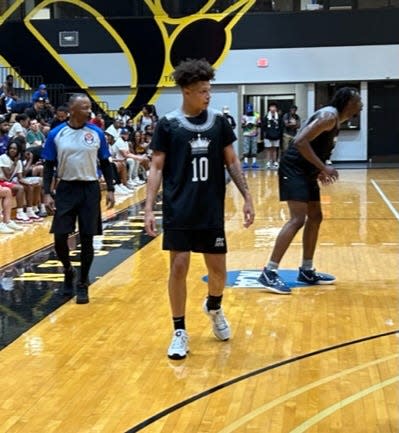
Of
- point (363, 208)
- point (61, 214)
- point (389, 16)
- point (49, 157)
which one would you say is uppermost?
point (389, 16)

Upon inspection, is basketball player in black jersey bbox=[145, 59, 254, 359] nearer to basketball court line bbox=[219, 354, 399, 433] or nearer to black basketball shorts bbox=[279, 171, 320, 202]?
basketball court line bbox=[219, 354, 399, 433]

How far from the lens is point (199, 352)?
460 centimetres

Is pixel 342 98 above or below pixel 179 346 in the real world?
above

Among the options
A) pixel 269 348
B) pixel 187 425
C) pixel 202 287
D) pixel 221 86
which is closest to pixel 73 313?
pixel 202 287

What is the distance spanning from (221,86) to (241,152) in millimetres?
2134

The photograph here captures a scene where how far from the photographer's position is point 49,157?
6.01 meters

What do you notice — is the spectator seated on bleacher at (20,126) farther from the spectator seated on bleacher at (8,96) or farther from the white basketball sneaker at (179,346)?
the white basketball sneaker at (179,346)

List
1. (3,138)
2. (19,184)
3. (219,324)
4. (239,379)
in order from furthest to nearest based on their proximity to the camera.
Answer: (3,138)
(19,184)
(219,324)
(239,379)

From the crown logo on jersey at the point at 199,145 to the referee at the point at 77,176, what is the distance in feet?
5.59

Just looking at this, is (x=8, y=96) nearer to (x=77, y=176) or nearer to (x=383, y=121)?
(x=383, y=121)

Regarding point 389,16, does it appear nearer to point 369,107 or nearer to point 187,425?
point 369,107

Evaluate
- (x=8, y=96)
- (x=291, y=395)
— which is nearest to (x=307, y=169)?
(x=291, y=395)

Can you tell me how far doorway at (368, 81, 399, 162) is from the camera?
22.7 metres

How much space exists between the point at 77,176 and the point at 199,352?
199 cm
